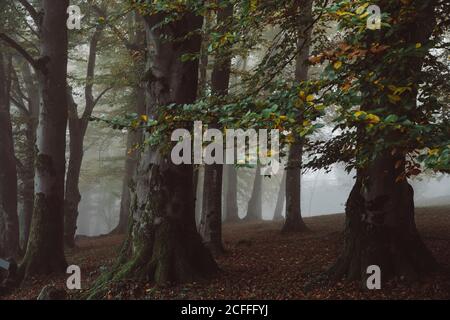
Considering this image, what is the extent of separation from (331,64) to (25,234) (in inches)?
623

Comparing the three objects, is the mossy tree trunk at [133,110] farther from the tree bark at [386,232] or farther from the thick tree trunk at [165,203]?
the tree bark at [386,232]

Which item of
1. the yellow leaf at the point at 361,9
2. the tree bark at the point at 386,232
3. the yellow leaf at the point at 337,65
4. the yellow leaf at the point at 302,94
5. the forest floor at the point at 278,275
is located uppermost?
the yellow leaf at the point at 361,9

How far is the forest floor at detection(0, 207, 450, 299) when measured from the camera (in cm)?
718

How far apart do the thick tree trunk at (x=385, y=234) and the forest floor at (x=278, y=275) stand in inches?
11.0

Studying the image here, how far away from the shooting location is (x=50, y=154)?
35.8ft

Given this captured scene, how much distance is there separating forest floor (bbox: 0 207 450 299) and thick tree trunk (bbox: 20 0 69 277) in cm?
75

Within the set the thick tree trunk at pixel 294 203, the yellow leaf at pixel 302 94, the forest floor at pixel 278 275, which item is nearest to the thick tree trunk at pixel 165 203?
the forest floor at pixel 278 275

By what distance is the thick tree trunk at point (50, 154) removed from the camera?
1059 cm

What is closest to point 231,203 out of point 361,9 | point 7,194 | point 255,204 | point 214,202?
point 255,204

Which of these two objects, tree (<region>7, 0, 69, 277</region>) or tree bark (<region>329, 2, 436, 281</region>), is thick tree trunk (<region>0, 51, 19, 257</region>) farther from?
tree bark (<region>329, 2, 436, 281</region>)

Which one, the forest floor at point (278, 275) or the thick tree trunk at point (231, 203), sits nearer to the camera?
the forest floor at point (278, 275)

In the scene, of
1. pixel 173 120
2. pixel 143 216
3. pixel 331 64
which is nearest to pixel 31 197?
pixel 143 216

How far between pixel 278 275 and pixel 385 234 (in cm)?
243

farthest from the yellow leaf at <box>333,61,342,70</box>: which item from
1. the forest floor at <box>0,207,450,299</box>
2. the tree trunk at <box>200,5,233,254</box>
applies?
the tree trunk at <box>200,5,233,254</box>
